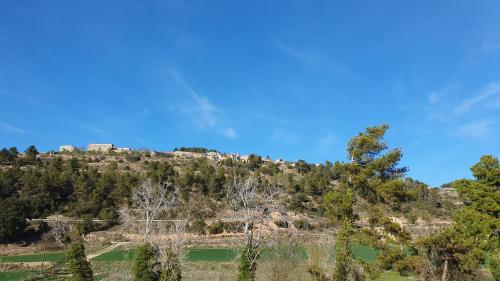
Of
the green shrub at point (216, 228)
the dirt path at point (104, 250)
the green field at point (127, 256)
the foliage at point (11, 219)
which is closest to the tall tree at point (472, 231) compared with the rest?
the green field at point (127, 256)

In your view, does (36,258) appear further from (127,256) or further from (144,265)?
(144,265)

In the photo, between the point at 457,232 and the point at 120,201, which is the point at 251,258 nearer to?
the point at 457,232

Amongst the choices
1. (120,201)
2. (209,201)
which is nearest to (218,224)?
(209,201)

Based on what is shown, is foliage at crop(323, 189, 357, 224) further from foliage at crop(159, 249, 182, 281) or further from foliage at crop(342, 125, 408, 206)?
foliage at crop(159, 249, 182, 281)

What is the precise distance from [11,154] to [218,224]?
174 ft

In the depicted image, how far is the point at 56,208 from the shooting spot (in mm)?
78938

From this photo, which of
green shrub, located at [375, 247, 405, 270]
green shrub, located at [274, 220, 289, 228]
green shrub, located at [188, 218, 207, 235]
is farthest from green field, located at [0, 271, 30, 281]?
green shrub, located at [274, 220, 289, 228]

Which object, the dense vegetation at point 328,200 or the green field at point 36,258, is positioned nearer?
the dense vegetation at point 328,200

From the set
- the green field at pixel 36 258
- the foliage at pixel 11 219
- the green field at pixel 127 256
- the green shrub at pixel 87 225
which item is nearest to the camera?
the green field at pixel 127 256

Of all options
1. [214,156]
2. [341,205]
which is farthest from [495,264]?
[214,156]

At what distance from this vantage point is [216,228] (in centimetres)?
7638

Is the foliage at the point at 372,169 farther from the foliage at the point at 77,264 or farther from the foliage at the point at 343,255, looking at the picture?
the foliage at the point at 77,264

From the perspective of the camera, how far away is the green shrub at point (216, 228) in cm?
7612

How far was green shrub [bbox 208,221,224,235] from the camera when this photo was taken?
76.1 metres
